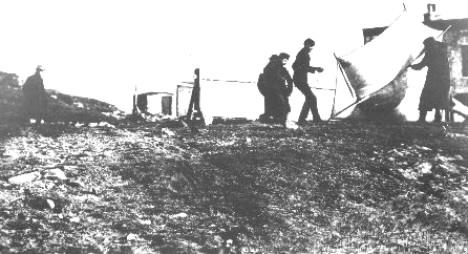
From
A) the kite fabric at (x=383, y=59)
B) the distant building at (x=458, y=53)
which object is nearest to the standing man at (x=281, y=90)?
the kite fabric at (x=383, y=59)

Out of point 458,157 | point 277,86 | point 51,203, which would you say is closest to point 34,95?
point 277,86

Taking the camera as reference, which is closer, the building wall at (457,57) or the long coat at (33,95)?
the long coat at (33,95)

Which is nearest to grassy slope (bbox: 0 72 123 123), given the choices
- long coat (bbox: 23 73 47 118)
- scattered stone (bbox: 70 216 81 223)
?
long coat (bbox: 23 73 47 118)

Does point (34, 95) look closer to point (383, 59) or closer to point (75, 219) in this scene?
point (75, 219)

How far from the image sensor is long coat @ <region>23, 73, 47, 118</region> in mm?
9656

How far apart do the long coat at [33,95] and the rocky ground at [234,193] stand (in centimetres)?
161

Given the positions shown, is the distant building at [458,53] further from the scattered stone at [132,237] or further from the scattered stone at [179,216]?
the scattered stone at [132,237]

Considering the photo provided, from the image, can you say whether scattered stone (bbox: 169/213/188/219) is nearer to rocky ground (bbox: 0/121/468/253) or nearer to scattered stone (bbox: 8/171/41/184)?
rocky ground (bbox: 0/121/468/253)

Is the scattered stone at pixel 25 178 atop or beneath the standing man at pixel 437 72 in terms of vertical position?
beneath

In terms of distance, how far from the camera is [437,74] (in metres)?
8.98

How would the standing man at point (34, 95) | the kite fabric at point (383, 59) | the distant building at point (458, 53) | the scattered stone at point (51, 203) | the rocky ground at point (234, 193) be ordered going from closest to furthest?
the rocky ground at point (234, 193) → the scattered stone at point (51, 203) → the kite fabric at point (383, 59) → the standing man at point (34, 95) → the distant building at point (458, 53)

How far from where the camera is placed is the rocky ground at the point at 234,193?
15.4 ft

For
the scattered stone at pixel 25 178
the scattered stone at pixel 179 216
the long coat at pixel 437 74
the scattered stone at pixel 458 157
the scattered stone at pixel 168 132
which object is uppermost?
the long coat at pixel 437 74

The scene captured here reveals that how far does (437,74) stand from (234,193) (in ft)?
17.6
